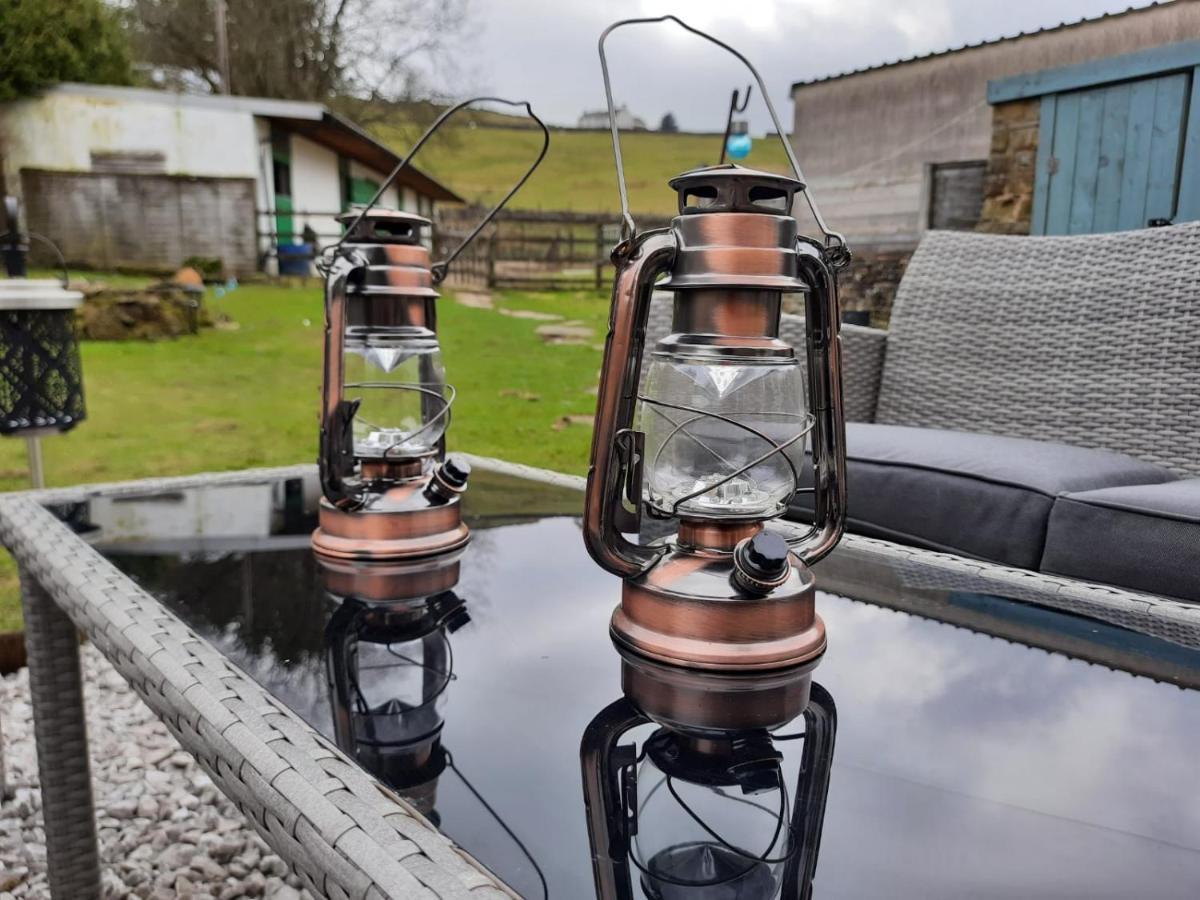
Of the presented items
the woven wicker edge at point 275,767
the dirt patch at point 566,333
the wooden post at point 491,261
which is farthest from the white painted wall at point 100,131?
the woven wicker edge at point 275,767

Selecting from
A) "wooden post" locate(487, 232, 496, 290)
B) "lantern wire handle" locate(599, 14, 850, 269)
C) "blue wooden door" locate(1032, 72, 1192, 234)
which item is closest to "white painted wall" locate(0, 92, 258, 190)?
"wooden post" locate(487, 232, 496, 290)

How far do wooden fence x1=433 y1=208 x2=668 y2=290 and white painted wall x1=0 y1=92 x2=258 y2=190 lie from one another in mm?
3451

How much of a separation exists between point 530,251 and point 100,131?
20.8 feet

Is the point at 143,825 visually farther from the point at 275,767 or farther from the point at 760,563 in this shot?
the point at 760,563

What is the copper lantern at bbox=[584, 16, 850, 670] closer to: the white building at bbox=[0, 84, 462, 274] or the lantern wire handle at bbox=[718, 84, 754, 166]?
the lantern wire handle at bbox=[718, 84, 754, 166]

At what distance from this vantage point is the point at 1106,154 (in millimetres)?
4117

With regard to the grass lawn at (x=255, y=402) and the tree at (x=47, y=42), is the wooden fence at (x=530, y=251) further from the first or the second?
the grass lawn at (x=255, y=402)

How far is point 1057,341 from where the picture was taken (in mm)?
2189

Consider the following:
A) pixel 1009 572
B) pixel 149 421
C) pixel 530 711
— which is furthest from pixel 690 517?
pixel 149 421

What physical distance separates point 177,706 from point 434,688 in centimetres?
22

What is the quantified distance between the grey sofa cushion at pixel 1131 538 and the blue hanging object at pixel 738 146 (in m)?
0.90

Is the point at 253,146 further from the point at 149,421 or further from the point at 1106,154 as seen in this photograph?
the point at 1106,154

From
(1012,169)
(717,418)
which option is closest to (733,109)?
(717,418)

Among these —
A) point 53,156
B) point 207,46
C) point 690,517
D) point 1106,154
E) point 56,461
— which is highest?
point 207,46
